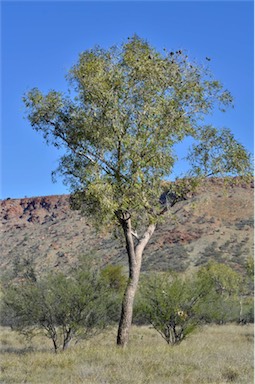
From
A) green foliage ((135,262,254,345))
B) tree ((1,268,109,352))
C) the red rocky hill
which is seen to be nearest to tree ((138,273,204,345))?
green foliage ((135,262,254,345))

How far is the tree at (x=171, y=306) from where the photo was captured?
18.9 metres

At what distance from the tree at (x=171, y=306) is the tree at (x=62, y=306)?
7.49 ft

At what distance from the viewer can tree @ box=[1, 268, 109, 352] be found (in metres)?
16.7

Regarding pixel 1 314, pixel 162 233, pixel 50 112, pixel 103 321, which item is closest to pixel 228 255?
pixel 162 233

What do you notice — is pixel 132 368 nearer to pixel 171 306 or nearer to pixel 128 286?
pixel 128 286

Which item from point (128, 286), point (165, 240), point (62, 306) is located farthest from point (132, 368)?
point (165, 240)

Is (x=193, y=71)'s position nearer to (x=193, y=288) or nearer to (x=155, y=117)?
(x=155, y=117)

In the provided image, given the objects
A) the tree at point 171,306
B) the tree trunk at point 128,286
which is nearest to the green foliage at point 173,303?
the tree at point 171,306

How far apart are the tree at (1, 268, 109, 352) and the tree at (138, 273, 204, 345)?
2284mm

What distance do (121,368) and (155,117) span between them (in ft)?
23.5

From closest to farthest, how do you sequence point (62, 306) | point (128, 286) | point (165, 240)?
1. point (128, 286)
2. point (62, 306)
3. point (165, 240)

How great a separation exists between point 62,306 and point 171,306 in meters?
4.56

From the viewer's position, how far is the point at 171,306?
1880 cm

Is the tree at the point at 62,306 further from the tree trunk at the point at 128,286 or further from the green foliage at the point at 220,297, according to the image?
the green foliage at the point at 220,297
